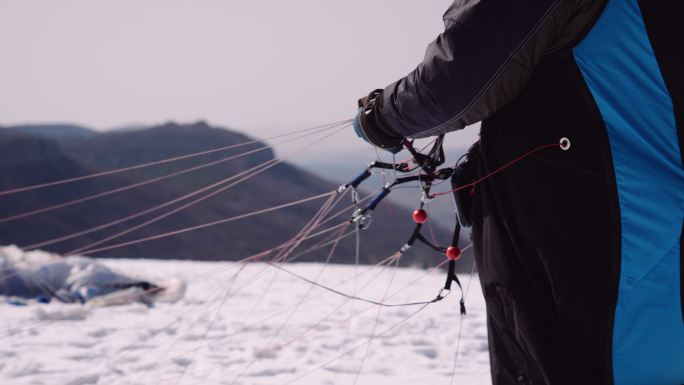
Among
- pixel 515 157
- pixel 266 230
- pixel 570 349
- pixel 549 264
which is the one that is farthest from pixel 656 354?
pixel 266 230

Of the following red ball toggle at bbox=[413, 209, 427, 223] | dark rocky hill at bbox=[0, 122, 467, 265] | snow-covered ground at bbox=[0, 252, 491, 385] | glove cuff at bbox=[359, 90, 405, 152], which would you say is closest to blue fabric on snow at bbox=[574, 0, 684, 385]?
glove cuff at bbox=[359, 90, 405, 152]

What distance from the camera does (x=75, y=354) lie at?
9.53 ft

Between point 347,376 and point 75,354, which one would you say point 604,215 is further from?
point 75,354

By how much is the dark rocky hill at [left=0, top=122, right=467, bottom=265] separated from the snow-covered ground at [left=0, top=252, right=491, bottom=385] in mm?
16084

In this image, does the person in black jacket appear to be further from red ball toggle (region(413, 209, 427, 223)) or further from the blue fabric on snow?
red ball toggle (region(413, 209, 427, 223))

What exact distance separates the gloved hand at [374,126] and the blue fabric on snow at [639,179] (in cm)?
49

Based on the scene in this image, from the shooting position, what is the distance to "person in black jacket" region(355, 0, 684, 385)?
1031 millimetres

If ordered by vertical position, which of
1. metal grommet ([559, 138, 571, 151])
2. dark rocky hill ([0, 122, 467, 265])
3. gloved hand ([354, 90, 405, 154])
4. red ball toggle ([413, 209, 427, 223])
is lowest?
dark rocky hill ([0, 122, 467, 265])

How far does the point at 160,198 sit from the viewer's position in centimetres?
2414

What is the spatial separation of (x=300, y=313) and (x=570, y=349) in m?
3.12

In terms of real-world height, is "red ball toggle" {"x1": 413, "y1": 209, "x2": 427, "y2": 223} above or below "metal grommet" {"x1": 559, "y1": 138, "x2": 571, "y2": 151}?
below

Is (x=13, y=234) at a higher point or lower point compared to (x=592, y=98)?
lower

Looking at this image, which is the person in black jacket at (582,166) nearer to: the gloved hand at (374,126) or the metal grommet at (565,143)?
the metal grommet at (565,143)

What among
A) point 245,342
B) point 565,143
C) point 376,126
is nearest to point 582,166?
point 565,143
